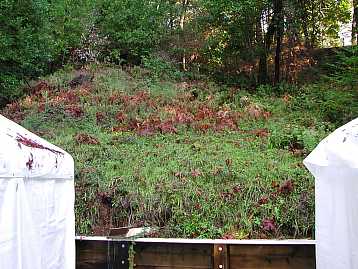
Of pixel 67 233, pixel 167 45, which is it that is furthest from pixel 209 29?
pixel 67 233

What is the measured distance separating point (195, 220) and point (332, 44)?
11.5 m

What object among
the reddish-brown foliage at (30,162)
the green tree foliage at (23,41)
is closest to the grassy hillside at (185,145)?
the green tree foliage at (23,41)

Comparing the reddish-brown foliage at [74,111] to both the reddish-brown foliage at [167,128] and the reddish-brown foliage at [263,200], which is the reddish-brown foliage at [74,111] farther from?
the reddish-brown foliage at [263,200]

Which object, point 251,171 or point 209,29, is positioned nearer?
point 251,171

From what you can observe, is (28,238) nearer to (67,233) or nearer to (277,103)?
(67,233)

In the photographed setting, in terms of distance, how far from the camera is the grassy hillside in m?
5.13

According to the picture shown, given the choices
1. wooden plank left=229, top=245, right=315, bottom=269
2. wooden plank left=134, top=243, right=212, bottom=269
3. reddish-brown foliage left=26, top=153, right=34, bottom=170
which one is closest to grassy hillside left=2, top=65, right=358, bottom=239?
wooden plank left=134, top=243, right=212, bottom=269

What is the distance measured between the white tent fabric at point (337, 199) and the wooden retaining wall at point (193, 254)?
0.74 m

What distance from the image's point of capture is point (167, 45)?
15.6m

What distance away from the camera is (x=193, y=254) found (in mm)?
3904

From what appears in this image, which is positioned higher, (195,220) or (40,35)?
(40,35)

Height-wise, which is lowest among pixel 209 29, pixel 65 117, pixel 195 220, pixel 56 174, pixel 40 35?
pixel 195 220

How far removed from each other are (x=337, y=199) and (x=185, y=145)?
5294 millimetres

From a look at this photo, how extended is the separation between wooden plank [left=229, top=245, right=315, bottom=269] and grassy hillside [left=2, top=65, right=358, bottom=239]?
0.95m
